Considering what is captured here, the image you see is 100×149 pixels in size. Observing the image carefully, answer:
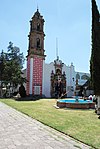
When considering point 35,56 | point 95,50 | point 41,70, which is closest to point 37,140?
point 95,50

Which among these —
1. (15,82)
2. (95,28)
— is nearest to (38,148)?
(95,28)

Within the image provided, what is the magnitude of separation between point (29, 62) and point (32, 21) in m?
7.72

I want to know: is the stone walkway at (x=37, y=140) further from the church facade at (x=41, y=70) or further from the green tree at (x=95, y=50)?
the church facade at (x=41, y=70)

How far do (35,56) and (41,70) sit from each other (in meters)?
2.76

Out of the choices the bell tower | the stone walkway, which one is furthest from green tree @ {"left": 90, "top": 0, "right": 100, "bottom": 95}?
the bell tower

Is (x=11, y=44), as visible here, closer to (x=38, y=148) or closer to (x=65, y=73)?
(x=65, y=73)

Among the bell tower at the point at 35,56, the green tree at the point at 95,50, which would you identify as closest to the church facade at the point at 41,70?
the bell tower at the point at 35,56

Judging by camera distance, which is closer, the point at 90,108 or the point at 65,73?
the point at 90,108

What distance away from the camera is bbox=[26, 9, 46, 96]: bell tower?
3603 cm

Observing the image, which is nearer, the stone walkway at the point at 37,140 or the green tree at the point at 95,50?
the stone walkway at the point at 37,140

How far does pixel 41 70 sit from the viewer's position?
37.2 metres

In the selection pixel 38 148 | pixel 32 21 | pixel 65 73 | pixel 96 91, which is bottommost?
pixel 38 148

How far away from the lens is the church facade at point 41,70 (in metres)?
36.2

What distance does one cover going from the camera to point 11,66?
1403 inches
